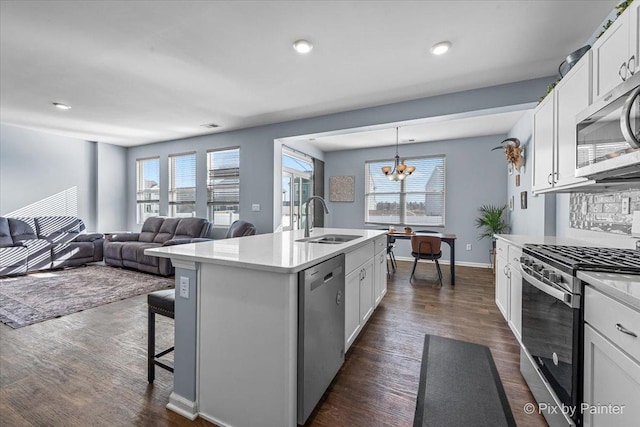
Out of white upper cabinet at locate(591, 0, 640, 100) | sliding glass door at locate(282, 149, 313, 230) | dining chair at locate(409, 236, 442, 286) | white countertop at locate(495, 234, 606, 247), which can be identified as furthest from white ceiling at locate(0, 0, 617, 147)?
dining chair at locate(409, 236, 442, 286)

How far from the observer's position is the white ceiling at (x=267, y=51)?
206cm

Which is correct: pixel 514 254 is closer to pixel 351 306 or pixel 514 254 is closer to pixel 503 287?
pixel 503 287

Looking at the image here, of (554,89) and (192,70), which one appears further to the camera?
(192,70)

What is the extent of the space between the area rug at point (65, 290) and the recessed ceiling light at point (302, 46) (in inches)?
143

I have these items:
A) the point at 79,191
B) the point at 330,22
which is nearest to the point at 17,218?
the point at 79,191

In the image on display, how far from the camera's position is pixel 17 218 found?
492 centimetres

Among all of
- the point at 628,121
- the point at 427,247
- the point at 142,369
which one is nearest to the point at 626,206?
the point at 628,121

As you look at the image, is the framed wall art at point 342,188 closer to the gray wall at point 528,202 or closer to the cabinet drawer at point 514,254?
the gray wall at point 528,202

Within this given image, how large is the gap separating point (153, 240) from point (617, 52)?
670cm

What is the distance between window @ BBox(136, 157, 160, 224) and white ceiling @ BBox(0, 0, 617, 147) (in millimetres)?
2423

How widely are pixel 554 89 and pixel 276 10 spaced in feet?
7.48

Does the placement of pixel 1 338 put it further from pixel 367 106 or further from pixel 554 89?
pixel 554 89

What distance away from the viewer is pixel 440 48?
8.23 ft

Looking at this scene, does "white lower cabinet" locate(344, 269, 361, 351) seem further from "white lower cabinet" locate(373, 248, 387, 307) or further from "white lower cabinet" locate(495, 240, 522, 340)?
"white lower cabinet" locate(495, 240, 522, 340)
